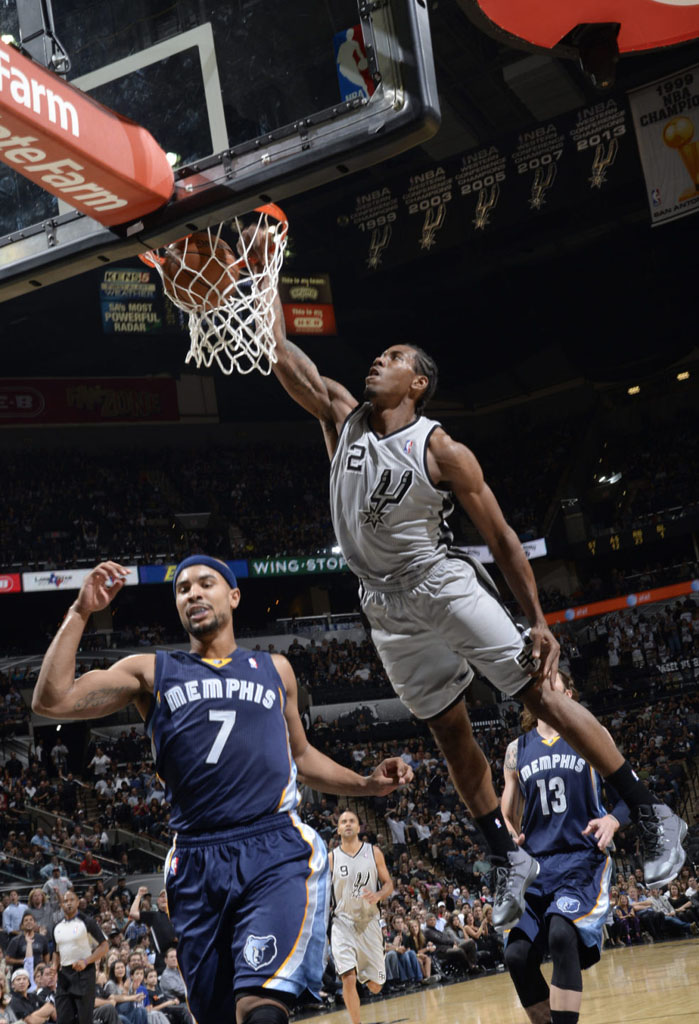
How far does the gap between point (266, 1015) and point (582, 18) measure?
12.9ft

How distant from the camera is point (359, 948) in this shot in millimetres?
10477

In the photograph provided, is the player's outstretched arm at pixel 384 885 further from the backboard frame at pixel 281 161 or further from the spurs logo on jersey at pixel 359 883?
the backboard frame at pixel 281 161

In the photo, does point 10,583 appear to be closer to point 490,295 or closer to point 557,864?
point 490,295

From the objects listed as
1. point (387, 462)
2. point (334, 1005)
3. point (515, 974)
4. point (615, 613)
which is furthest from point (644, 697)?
point (387, 462)

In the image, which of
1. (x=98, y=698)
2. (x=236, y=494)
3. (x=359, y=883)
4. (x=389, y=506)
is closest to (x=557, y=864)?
(x=389, y=506)

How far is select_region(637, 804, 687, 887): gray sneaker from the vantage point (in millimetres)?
4418

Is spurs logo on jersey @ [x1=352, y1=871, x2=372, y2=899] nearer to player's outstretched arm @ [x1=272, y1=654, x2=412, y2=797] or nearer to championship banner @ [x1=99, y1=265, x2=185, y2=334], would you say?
player's outstretched arm @ [x1=272, y1=654, x2=412, y2=797]

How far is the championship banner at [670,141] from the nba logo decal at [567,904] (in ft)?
44.0

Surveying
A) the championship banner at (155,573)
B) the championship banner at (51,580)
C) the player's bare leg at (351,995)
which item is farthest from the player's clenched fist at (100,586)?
the championship banner at (155,573)

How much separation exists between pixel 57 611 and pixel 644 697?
→ 14.8m

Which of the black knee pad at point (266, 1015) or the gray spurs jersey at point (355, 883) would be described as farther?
the gray spurs jersey at point (355, 883)

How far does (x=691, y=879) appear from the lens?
16.7 metres

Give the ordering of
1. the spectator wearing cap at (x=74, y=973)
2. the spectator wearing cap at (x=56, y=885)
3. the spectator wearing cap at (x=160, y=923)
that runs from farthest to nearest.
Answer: the spectator wearing cap at (x=56, y=885) < the spectator wearing cap at (x=160, y=923) < the spectator wearing cap at (x=74, y=973)

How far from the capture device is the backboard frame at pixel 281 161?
13.7 feet
